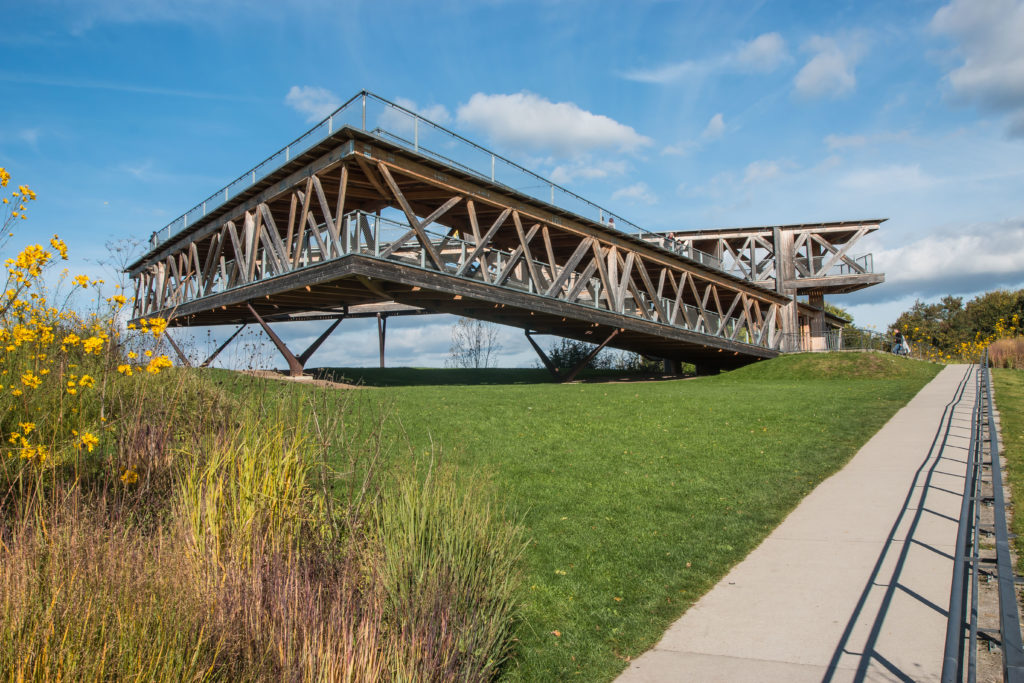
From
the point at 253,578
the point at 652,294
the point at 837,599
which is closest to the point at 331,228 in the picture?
the point at 652,294

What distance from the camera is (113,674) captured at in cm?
315

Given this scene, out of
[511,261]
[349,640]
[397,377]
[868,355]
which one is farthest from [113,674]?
[868,355]

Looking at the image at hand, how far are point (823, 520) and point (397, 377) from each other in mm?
20039

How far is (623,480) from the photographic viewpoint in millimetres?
8555

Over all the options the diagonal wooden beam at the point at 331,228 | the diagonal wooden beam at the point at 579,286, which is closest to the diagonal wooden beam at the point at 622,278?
the diagonal wooden beam at the point at 579,286

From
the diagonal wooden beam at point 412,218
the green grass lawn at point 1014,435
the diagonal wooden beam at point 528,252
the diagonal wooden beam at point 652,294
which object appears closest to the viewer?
the green grass lawn at point 1014,435

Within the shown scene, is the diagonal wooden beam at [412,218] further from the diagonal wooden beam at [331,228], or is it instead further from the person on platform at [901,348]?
the person on platform at [901,348]

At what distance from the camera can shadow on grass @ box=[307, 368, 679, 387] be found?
23.2m

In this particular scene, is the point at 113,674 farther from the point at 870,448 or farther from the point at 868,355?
the point at 868,355

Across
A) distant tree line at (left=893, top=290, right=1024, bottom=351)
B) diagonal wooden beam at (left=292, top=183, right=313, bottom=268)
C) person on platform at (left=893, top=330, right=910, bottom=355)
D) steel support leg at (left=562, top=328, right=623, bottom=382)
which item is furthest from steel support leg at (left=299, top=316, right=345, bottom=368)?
distant tree line at (left=893, top=290, right=1024, bottom=351)

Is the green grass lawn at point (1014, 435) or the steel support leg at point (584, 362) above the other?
the steel support leg at point (584, 362)

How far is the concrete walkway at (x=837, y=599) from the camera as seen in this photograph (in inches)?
164

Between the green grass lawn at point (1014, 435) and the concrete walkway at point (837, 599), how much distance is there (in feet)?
1.70

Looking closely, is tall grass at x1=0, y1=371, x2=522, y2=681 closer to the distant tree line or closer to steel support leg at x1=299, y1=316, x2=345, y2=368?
steel support leg at x1=299, y1=316, x2=345, y2=368
